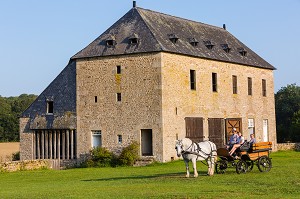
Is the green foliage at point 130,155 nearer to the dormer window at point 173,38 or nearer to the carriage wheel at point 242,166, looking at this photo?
the dormer window at point 173,38

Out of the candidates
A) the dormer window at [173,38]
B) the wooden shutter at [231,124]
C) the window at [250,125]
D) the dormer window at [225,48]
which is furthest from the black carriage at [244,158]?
the window at [250,125]

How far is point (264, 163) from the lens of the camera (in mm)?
23875

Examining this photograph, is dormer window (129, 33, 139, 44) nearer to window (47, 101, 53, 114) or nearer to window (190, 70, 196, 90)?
window (190, 70, 196, 90)

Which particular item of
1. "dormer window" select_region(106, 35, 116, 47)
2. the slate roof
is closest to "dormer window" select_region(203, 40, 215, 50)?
the slate roof

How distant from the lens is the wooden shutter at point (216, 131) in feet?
128

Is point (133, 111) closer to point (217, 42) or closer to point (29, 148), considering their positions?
point (29, 148)

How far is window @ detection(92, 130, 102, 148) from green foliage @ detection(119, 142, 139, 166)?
229cm

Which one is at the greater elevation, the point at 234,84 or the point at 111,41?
the point at 111,41

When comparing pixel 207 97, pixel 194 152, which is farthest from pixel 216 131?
pixel 194 152

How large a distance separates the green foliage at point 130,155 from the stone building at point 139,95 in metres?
0.53

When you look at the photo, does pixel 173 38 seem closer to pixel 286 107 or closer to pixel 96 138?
pixel 96 138

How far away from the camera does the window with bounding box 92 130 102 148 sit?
Result: 36656 millimetres

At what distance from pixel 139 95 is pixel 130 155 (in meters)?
3.66

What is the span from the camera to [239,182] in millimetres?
19719
